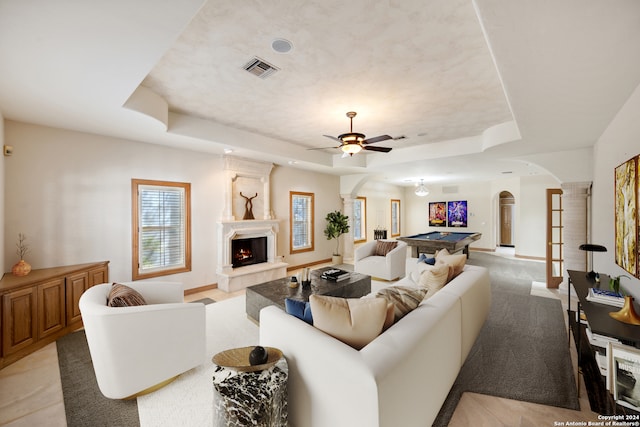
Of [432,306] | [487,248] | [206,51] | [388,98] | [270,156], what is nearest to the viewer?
[432,306]

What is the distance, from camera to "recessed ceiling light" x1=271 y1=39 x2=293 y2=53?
2.14 metres

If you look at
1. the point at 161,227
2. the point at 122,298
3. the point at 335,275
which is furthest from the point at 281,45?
the point at 161,227

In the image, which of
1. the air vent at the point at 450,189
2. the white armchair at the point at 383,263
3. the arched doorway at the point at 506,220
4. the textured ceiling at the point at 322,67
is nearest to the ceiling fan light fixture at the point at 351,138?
the textured ceiling at the point at 322,67

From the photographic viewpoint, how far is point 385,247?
586 cm

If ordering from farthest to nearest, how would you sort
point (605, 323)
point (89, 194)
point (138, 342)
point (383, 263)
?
point (383, 263), point (89, 194), point (138, 342), point (605, 323)

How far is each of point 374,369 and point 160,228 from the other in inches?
175

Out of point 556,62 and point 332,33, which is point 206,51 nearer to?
point 332,33

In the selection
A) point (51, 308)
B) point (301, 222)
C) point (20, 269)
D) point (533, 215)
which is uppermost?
point (533, 215)

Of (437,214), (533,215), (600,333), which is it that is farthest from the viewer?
(437,214)

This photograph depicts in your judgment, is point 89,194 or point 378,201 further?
point 378,201

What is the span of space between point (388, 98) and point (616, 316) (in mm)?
2855

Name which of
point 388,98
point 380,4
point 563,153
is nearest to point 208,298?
point 388,98

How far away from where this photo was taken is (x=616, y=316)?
179cm

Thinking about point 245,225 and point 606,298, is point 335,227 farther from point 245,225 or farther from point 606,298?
point 606,298
